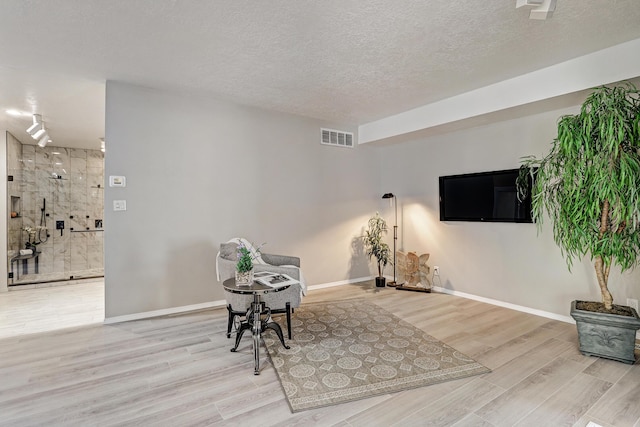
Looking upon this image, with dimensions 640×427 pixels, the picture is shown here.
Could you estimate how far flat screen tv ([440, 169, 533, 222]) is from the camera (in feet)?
13.1

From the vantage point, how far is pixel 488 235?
14.2ft

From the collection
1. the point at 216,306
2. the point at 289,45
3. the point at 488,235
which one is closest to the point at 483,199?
the point at 488,235

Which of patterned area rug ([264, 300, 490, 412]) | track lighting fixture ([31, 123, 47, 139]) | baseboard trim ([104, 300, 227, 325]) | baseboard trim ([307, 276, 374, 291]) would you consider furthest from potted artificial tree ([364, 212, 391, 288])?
track lighting fixture ([31, 123, 47, 139])

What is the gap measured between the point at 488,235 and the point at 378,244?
1640 millimetres

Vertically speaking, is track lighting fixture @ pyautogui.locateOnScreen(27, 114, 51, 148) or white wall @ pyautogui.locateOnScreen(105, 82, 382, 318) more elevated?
track lighting fixture @ pyautogui.locateOnScreen(27, 114, 51, 148)

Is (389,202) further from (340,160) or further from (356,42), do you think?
(356,42)

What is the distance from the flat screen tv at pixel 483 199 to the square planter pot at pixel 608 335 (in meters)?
1.42

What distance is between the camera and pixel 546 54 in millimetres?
2975

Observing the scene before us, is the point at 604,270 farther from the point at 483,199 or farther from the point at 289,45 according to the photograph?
the point at 289,45

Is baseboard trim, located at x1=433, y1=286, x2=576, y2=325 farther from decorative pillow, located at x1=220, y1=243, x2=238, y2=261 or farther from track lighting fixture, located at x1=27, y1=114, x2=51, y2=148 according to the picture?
track lighting fixture, located at x1=27, y1=114, x2=51, y2=148

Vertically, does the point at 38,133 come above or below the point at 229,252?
above

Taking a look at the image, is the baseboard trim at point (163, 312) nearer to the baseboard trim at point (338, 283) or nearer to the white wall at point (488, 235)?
the baseboard trim at point (338, 283)

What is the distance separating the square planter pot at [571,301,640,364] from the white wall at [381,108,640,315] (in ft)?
2.90

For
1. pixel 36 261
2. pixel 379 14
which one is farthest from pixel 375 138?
pixel 36 261
